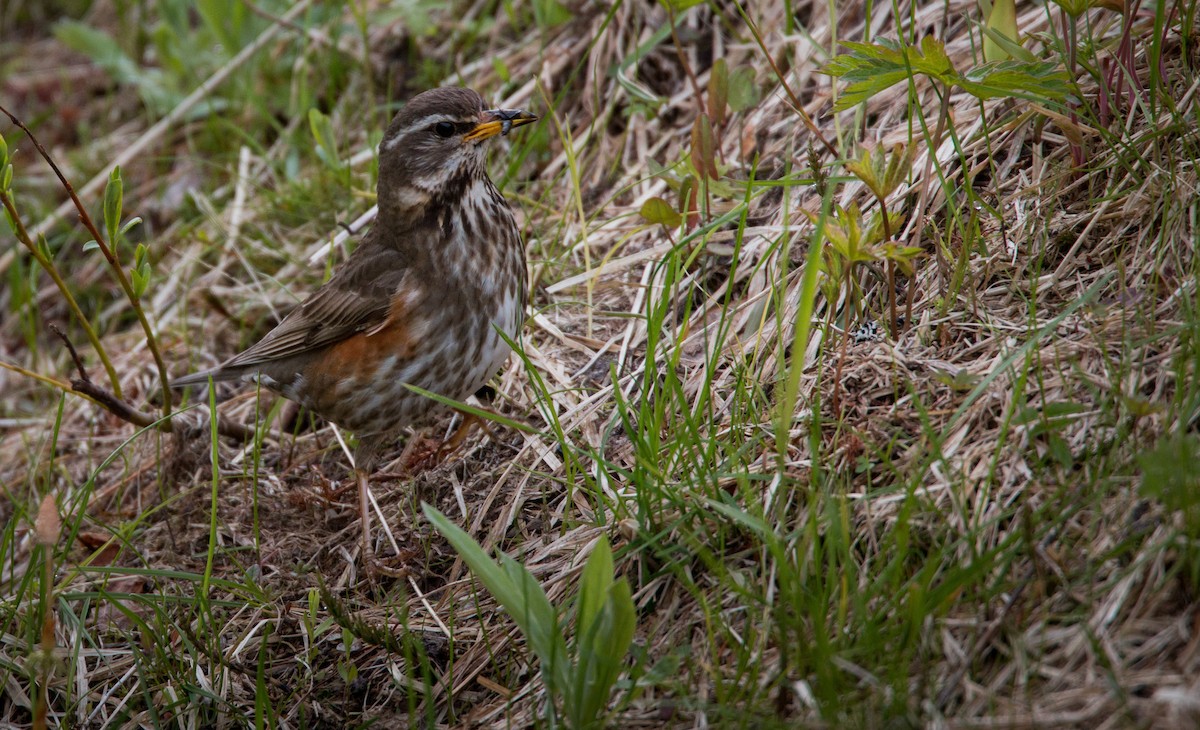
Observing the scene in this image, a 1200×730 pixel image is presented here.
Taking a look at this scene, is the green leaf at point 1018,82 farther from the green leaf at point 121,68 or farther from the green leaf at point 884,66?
the green leaf at point 121,68

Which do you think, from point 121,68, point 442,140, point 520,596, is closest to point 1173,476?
point 520,596

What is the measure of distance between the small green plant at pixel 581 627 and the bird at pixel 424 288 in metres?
1.46

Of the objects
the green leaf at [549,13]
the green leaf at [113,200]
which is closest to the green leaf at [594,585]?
the green leaf at [113,200]

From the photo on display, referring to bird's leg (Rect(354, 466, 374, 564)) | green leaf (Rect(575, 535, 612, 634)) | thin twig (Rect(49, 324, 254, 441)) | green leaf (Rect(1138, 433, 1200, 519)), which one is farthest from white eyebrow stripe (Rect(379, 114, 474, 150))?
green leaf (Rect(1138, 433, 1200, 519))

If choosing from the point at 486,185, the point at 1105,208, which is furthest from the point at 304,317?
the point at 1105,208

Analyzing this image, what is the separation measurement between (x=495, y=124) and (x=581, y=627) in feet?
8.00

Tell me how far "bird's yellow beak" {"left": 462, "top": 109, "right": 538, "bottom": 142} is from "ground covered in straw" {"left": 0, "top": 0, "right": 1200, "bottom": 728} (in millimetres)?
545

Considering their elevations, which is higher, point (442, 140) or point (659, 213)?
point (442, 140)

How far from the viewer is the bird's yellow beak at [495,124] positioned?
4805 mm

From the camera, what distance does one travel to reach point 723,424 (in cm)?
403

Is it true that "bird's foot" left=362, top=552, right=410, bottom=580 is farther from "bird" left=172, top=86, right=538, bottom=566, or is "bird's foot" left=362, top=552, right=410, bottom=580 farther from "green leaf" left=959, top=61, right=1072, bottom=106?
"green leaf" left=959, top=61, right=1072, bottom=106

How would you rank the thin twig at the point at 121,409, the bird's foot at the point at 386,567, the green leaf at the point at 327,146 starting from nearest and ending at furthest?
the bird's foot at the point at 386,567 → the thin twig at the point at 121,409 → the green leaf at the point at 327,146

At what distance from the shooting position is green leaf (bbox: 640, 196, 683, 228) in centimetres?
464

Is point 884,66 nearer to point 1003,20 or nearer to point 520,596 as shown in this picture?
point 1003,20
